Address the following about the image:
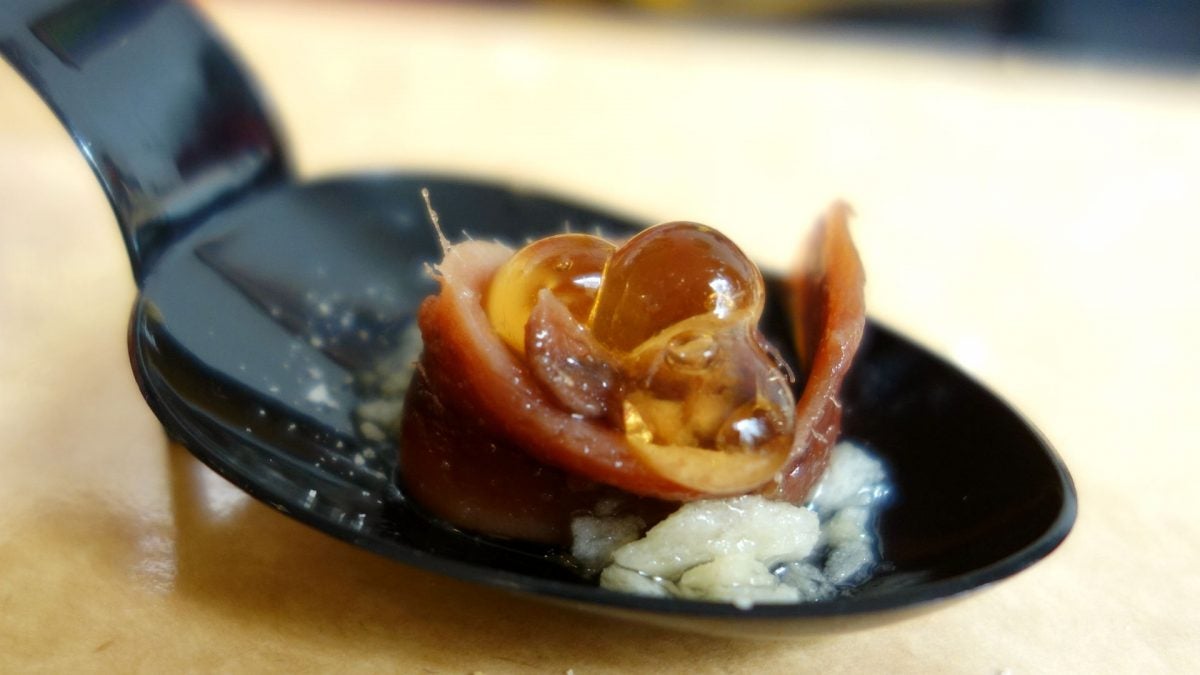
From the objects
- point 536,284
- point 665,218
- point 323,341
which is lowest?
point 665,218

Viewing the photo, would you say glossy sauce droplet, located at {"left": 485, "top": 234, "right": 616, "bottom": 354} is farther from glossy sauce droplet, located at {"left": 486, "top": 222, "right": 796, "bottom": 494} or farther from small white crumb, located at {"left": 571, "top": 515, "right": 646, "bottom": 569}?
small white crumb, located at {"left": 571, "top": 515, "right": 646, "bottom": 569}

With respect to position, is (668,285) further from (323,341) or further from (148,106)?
(148,106)

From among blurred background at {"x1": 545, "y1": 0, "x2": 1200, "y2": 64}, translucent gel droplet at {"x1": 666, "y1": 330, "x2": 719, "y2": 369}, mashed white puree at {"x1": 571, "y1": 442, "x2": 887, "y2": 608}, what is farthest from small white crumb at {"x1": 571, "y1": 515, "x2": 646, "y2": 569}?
blurred background at {"x1": 545, "y1": 0, "x2": 1200, "y2": 64}

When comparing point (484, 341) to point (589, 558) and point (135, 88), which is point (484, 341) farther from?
point (135, 88)

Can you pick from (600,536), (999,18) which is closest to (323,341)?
(600,536)

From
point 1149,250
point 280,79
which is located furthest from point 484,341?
point 280,79

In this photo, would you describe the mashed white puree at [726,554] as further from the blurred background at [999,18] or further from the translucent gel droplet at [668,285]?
the blurred background at [999,18]

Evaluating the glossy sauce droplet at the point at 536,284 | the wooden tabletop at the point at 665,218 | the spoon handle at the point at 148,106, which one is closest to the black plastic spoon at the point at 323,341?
the spoon handle at the point at 148,106

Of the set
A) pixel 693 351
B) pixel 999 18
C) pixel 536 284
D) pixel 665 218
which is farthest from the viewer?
pixel 999 18
